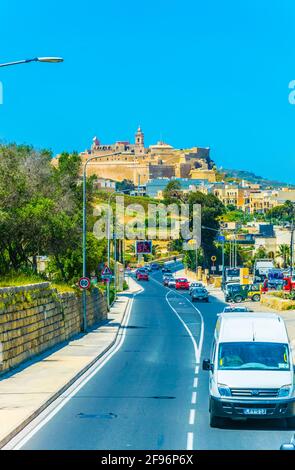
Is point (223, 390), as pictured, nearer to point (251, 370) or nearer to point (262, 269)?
point (251, 370)

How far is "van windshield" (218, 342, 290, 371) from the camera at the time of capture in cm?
1992

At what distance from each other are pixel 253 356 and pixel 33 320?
42.5 feet

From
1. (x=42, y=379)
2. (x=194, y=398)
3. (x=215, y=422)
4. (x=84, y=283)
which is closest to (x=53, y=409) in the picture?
(x=194, y=398)

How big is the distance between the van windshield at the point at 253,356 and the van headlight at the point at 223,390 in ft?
2.54

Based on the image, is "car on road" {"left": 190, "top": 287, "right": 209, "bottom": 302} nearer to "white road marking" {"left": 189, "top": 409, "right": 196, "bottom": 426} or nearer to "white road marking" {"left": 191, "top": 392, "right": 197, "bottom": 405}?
"white road marking" {"left": 191, "top": 392, "right": 197, "bottom": 405}

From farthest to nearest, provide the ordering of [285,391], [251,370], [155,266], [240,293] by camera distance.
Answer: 1. [155,266]
2. [240,293]
3. [251,370]
4. [285,391]

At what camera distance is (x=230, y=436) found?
1802 centimetres

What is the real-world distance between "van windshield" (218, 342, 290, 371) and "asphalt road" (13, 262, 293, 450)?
1.11 m

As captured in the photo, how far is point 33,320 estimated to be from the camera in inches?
1256

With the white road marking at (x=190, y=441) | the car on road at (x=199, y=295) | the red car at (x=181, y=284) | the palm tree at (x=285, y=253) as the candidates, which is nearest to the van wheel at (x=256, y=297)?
the car on road at (x=199, y=295)

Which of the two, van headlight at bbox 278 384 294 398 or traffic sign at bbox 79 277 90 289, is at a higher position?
traffic sign at bbox 79 277 90 289

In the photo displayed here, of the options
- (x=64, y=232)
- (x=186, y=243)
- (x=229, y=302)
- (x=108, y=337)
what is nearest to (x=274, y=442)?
(x=108, y=337)

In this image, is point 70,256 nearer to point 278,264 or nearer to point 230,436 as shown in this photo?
point 230,436

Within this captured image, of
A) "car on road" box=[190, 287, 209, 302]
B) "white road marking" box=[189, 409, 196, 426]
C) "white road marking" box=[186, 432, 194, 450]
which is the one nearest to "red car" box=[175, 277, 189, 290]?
"car on road" box=[190, 287, 209, 302]
